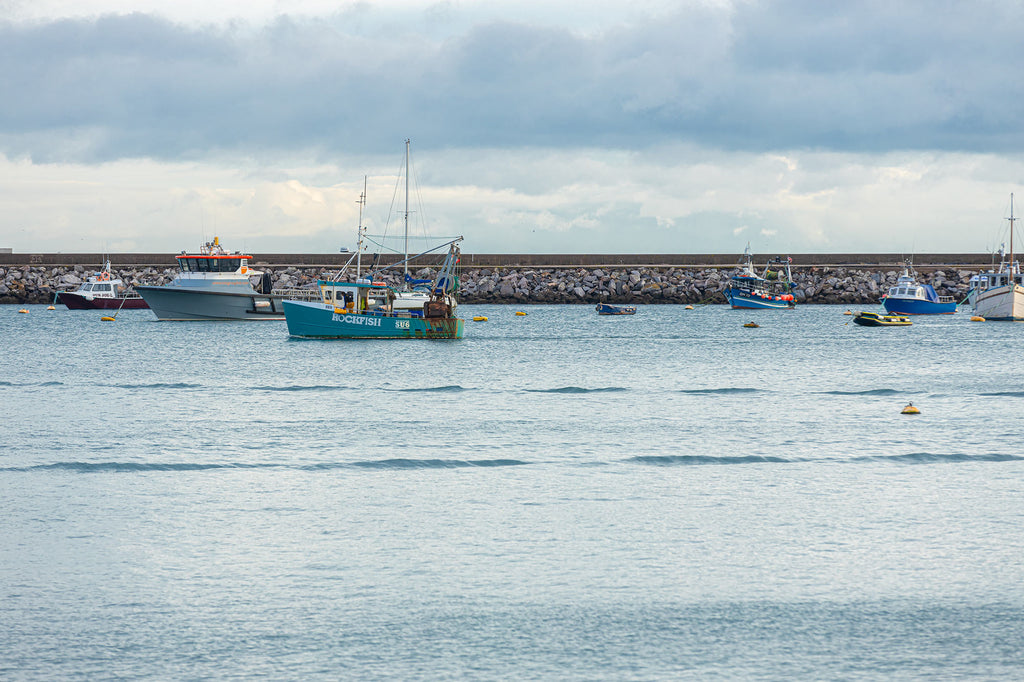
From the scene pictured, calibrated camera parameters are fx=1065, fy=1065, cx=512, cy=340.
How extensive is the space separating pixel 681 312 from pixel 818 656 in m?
80.1

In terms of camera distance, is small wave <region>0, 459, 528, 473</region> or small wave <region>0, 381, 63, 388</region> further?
small wave <region>0, 381, 63, 388</region>

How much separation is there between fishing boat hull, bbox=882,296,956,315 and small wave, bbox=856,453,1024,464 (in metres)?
61.6

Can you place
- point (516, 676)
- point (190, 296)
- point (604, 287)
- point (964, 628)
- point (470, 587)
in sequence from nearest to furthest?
point (516, 676), point (964, 628), point (470, 587), point (190, 296), point (604, 287)

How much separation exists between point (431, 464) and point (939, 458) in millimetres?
9009

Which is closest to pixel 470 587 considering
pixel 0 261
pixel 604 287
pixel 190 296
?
pixel 190 296

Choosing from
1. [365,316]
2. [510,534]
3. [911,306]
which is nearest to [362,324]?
[365,316]

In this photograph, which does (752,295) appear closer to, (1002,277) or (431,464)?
(1002,277)

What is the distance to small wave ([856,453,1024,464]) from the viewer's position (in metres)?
18.7

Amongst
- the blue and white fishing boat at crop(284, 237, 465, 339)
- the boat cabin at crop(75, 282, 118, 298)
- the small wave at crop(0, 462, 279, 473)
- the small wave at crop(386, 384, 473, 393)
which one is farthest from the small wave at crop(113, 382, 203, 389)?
the boat cabin at crop(75, 282, 118, 298)

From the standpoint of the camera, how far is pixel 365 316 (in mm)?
48719

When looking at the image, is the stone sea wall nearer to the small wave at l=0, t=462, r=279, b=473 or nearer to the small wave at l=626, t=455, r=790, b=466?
the small wave at l=0, t=462, r=279, b=473

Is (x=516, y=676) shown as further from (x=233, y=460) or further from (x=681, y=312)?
(x=681, y=312)

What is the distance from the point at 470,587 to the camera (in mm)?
10758

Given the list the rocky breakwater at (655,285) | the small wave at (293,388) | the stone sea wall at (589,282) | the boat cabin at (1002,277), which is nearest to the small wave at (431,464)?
the small wave at (293,388)
